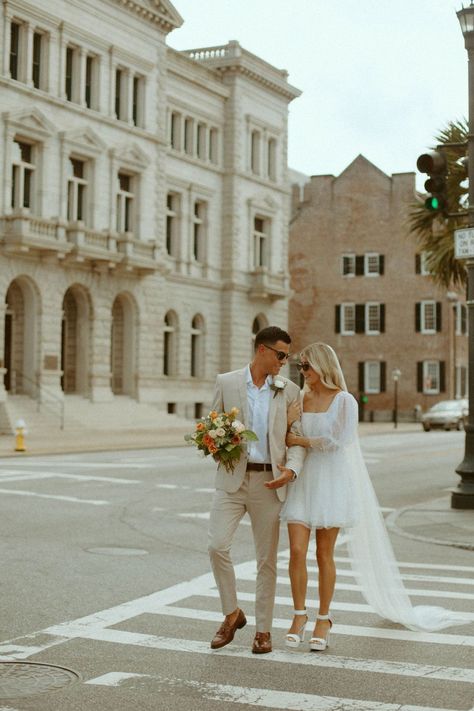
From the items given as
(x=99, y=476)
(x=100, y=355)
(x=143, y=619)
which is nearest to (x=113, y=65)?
(x=100, y=355)

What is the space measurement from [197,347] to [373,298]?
2072 cm

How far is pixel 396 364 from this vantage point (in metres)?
67.9

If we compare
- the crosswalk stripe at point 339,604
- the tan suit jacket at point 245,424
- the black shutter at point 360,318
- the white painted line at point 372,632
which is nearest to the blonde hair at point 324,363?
the tan suit jacket at point 245,424

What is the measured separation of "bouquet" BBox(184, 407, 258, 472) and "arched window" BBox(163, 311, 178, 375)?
137 ft

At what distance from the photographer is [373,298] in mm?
68750

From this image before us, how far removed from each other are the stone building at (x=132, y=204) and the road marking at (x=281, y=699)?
31.5 metres

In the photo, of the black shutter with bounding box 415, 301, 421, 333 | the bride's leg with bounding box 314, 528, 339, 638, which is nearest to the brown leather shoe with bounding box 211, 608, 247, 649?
the bride's leg with bounding box 314, 528, 339, 638

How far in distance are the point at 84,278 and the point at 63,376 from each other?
12.8 ft

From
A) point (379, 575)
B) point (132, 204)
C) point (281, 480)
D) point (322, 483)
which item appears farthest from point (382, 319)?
point (281, 480)

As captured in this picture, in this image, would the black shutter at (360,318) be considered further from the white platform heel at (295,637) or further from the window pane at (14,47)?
the white platform heel at (295,637)

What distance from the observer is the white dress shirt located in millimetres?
7398

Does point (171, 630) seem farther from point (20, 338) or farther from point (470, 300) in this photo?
point (20, 338)

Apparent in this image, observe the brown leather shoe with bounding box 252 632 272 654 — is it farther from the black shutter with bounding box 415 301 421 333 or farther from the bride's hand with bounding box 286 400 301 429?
the black shutter with bounding box 415 301 421 333

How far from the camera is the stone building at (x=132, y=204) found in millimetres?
38938
